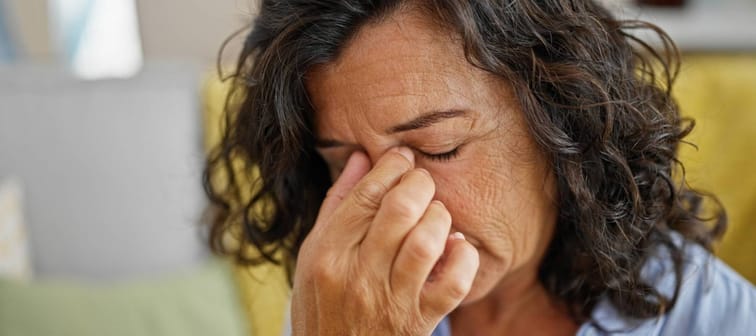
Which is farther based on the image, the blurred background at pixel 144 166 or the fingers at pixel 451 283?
the blurred background at pixel 144 166

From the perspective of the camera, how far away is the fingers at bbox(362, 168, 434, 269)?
919mm

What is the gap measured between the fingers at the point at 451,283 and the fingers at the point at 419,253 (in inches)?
0.7

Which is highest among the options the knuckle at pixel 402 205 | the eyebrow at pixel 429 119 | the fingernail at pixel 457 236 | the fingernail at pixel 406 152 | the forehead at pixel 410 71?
the forehead at pixel 410 71

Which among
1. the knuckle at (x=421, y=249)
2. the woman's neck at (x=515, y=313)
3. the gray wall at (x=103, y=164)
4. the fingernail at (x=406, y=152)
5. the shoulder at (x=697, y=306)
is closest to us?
the knuckle at (x=421, y=249)

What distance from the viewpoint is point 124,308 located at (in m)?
1.97

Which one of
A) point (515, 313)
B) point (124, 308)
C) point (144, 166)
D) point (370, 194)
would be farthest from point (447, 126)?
point (144, 166)

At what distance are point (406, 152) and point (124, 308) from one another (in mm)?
1214

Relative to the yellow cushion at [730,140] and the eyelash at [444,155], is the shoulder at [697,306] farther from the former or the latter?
the yellow cushion at [730,140]

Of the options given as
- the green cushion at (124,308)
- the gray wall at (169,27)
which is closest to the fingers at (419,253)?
the green cushion at (124,308)

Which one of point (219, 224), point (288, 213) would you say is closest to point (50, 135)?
point (219, 224)

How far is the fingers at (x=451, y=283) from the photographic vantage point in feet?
3.03

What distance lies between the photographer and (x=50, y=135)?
2.22m

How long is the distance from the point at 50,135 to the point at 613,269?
167 centimetres

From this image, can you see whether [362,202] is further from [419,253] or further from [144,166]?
[144,166]
